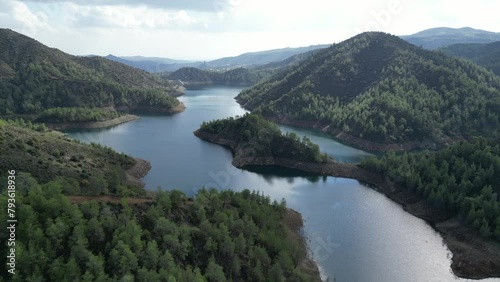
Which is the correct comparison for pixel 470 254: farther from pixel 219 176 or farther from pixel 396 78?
pixel 396 78

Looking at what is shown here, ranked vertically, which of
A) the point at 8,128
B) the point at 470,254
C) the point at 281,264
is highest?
the point at 8,128

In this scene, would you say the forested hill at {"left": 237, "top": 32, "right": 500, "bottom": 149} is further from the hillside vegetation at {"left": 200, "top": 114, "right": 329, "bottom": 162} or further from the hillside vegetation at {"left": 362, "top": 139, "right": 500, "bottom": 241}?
the hillside vegetation at {"left": 362, "top": 139, "right": 500, "bottom": 241}

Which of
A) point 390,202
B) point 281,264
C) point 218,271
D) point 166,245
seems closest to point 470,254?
point 390,202

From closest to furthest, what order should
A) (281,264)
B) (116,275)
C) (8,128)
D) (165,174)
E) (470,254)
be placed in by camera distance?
(116,275)
(281,264)
(470,254)
(8,128)
(165,174)

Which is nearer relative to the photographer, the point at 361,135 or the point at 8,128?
the point at 8,128

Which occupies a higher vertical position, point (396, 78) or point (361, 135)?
point (396, 78)

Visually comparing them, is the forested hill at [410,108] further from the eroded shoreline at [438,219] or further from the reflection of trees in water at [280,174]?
the reflection of trees in water at [280,174]

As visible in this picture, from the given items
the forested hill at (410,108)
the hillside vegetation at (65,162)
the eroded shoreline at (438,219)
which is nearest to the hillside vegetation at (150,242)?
the hillside vegetation at (65,162)
